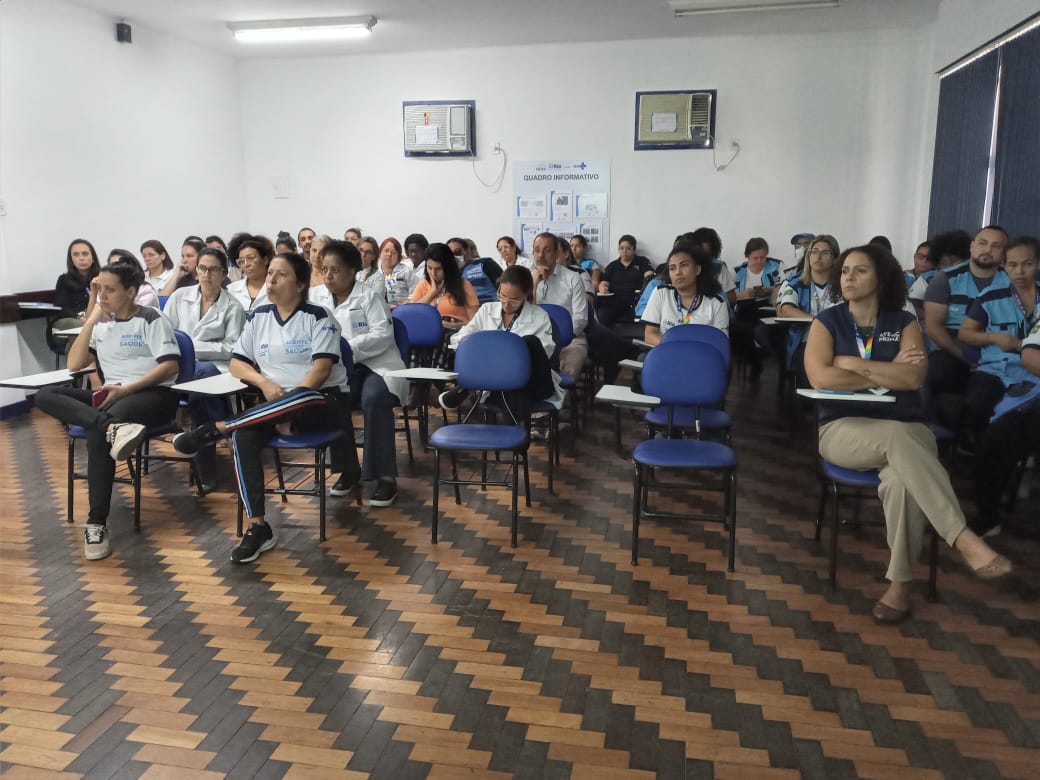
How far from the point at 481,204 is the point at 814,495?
638 centimetres

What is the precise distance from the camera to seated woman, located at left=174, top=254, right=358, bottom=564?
3.52 metres

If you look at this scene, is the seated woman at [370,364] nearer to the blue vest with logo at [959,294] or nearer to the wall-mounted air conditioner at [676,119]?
the blue vest with logo at [959,294]

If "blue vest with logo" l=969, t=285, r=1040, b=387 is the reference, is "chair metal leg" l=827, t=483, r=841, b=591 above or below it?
below

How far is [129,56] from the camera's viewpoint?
767 cm

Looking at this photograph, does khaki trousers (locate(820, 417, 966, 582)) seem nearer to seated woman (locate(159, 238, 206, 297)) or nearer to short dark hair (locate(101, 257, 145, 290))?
short dark hair (locate(101, 257, 145, 290))

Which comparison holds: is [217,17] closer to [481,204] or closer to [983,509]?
[481,204]

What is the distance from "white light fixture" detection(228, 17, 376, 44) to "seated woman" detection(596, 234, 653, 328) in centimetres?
368

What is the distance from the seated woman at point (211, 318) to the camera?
4.65 m

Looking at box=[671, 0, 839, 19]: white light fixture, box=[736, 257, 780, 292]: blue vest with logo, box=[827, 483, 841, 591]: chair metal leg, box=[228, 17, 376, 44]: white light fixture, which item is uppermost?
box=[671, 0, 839, 19]: white light fixture

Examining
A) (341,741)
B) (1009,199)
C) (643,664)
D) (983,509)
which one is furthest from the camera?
(1009,199)

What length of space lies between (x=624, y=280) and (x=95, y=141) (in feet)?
18.5

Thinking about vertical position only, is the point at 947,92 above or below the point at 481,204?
above

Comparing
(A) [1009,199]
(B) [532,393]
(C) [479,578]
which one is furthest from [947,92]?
(C) [479,578]

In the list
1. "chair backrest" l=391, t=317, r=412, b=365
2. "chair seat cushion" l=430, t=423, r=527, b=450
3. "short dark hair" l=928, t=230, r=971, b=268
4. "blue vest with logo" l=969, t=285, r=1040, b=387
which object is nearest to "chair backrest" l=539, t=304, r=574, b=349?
"chair backrest" l=391, t=317, r=412, b=365
